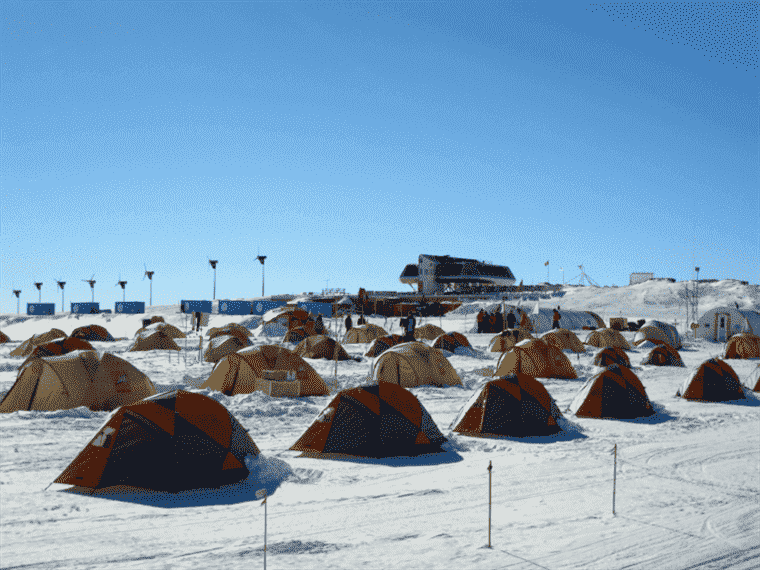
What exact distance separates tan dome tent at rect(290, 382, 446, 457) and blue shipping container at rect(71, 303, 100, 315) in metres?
67.6

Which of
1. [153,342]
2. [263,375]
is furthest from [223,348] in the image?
[263,375]

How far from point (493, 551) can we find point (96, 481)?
5.47 metres

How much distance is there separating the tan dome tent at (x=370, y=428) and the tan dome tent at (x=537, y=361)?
12.4 meters

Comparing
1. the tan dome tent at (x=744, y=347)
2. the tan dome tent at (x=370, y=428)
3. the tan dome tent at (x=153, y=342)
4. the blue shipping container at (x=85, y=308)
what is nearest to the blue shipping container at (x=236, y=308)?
the blue shipping container at (x=85, y=308)

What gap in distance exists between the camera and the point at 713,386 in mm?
19219

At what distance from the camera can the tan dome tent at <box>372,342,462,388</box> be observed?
20.9 meters

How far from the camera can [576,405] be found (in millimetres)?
16422

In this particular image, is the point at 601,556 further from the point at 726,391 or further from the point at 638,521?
the point at 726,391

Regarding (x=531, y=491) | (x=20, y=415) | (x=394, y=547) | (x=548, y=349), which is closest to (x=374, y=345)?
(x=548, y=349)

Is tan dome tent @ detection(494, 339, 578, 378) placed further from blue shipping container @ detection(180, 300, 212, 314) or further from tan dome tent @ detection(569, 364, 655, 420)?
blue shipping container @ detection(180, 300, 212, 314)

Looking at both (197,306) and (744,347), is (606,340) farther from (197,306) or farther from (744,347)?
(197,306)

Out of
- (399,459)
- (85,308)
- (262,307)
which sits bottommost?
(399,459)

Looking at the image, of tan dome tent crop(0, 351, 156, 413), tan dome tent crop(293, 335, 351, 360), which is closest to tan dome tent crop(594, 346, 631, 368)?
tan dome tent crop(293, 335, 351, 360)

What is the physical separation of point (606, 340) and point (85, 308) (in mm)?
58655
